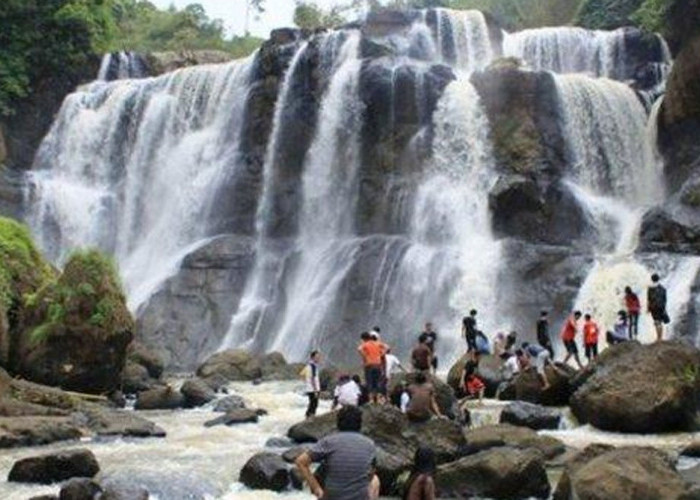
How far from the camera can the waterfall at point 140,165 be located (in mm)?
40438

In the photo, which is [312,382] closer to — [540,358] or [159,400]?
[159,400]

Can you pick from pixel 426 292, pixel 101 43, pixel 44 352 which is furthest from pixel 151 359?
pixel 101 43

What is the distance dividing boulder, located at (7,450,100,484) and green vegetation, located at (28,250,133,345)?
8.45 metres

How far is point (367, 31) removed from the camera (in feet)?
147

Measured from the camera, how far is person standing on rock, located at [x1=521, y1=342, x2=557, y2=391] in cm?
1988

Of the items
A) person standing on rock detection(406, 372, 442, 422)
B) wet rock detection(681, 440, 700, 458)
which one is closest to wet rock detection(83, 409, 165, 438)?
person standing on rock detection(406, 372, 442, 422)

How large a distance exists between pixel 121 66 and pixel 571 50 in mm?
23224

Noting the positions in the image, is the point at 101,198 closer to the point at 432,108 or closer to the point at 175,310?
the point at 175,310

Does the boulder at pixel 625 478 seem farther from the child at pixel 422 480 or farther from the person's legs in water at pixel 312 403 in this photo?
the person's legs in water at pixel 312 403

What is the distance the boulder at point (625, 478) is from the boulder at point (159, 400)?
1163cm

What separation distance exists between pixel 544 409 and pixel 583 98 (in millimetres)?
20884

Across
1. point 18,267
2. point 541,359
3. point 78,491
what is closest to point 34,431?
point 78,491

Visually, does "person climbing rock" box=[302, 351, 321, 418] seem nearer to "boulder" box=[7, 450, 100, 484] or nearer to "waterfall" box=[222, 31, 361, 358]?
"boulder" box=[7, 450, 100, 484]

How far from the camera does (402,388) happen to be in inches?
698
